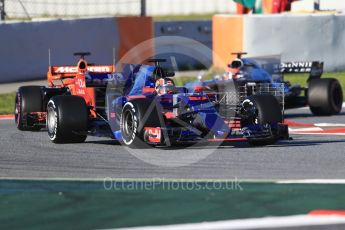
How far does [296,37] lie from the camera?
2061cm

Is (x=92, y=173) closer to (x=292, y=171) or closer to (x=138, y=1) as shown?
(x=292, y=171)

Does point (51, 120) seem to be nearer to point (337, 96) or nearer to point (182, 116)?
point (182, 116)

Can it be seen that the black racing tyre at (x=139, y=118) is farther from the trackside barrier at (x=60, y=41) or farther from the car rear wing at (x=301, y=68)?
the trackside barrier at (x=60, y=41)

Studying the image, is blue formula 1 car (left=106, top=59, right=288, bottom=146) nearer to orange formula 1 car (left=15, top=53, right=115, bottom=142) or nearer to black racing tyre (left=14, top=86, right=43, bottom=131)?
orange formula 1 car (left=15, top=53, right=115, bottom=142)

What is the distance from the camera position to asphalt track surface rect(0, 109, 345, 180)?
9.12 meters

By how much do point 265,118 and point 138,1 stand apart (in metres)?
10.9

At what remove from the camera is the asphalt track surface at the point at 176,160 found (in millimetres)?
9125

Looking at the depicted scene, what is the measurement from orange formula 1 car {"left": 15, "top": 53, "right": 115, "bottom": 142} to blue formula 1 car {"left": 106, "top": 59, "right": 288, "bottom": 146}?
1.55 ft

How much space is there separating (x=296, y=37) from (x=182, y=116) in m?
10.0

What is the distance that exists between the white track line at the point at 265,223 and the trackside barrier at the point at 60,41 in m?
13.5

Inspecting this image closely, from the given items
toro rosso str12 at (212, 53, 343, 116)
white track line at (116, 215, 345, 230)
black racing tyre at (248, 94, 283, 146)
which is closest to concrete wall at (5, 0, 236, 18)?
toro rosso str12 at (212, 53, 343, 116)

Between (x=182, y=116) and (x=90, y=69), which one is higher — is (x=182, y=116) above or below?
below

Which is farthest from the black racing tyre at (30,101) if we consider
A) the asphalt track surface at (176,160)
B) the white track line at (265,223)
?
the white track line at (265,223)

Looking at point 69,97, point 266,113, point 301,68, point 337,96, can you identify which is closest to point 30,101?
point 69,97
